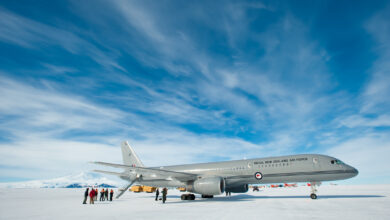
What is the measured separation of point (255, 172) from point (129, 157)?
21.7 meters

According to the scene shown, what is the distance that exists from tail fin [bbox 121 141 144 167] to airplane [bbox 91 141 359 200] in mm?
7909

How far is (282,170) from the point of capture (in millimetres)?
23094

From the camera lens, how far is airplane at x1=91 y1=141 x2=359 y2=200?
21828mm

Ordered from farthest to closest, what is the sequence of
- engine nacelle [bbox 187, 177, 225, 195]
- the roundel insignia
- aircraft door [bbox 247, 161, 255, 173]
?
1. aircraft door [bbox 247, 161, 255, 173]
2. the roundel insignia
3. engine nacelle [bbox 187, 177, 225, 195]

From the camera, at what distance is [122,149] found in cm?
3678

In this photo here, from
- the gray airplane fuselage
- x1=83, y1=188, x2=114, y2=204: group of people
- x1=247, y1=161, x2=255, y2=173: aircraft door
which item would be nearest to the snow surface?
x1=83, y1=188, x2=114, y2=204: group of people

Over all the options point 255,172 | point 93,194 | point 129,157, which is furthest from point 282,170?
point 129,157

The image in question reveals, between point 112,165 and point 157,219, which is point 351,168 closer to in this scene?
point 157,219

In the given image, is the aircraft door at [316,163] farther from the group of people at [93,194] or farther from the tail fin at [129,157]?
the tail fin at [129,157]

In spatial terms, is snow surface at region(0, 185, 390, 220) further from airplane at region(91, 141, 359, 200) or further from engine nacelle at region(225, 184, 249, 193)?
engine nacelle at region(225, 184, 249, 193)

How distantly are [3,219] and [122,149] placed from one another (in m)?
25.1

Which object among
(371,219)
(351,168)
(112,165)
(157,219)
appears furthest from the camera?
(112,165)

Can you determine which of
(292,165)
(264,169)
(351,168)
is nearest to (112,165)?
(264,169)

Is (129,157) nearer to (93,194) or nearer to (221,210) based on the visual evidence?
(93,194)
